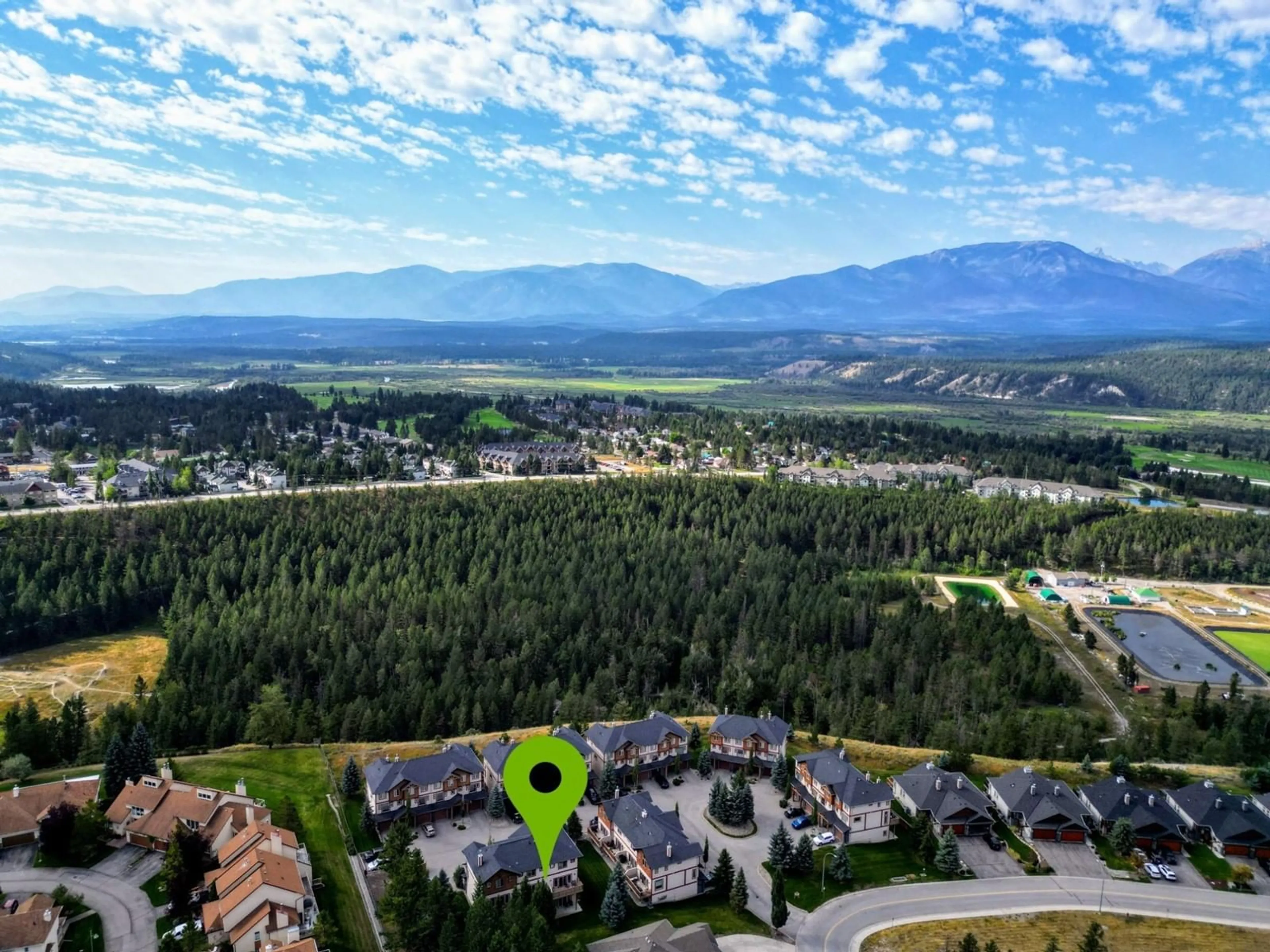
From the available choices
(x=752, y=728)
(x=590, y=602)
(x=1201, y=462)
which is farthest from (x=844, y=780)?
(x=1201, y=462)

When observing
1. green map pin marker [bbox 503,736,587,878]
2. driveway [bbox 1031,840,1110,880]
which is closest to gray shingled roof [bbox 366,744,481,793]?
green map pin marker [bbox 503,736,587,878]

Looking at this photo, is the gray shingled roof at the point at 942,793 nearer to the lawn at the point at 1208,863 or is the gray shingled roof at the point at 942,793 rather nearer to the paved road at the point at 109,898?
the lawn at the point at 1208,863

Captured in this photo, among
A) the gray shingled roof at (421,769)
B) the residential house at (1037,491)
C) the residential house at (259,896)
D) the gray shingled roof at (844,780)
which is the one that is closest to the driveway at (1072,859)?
the gray shingled roof at (844,780)

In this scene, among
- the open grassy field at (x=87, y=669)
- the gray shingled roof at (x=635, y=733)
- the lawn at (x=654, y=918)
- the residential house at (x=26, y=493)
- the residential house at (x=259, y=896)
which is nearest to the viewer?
the residential house at (x=259, y=896)

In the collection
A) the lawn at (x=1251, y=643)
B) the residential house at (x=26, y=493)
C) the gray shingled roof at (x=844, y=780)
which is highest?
the residential house at (x=26, y=493)

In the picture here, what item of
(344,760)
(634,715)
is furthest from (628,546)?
(344,760)
